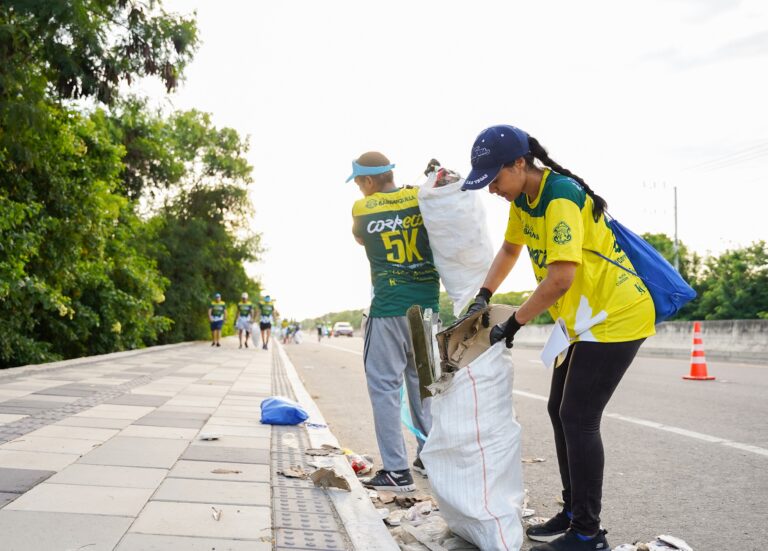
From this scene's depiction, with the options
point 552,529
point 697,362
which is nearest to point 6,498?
point 552,529

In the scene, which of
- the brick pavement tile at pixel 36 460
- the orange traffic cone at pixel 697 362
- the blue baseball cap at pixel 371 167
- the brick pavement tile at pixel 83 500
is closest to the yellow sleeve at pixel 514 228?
the blue baseball cap at pixel 371 167

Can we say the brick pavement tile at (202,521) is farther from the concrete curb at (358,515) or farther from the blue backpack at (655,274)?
the blue backpack at (655,274)

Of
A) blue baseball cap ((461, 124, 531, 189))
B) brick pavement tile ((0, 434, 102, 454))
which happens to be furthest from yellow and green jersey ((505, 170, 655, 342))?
brick pavement tile ((0, 434, 102, 454))

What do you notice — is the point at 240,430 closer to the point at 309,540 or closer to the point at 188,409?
the point at 188,409

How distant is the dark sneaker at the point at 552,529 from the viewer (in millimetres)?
3457

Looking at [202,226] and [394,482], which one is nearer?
[394,482]

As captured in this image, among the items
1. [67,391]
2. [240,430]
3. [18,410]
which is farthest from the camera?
[67,391]

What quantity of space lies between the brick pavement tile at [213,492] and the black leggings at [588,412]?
1437 millimetres

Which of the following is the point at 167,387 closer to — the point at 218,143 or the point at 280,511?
the point at 280,511

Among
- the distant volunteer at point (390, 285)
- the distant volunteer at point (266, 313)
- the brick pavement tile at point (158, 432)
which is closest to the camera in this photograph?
the distant volunteer at point (390, 285)

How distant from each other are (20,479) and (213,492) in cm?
97

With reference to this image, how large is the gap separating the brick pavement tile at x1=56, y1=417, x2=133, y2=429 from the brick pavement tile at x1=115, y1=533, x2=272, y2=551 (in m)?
2.83

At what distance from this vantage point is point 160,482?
12.5 feet

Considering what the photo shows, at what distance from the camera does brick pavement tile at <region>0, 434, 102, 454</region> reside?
14.6 ft
